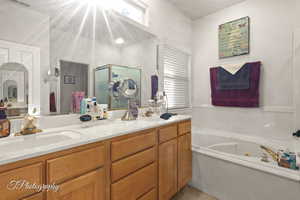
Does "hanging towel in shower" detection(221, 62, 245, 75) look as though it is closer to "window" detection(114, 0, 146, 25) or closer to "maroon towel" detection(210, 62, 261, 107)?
"maroon towel" detection(210, 62, 261, 107)

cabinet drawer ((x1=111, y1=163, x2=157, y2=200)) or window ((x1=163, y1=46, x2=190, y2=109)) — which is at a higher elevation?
window ((x1=163, y1=46, x2=190, y2=109))

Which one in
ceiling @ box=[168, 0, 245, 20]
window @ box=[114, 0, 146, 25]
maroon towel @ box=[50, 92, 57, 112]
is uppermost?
ceiling @ box=[168, 0, 245, 20]

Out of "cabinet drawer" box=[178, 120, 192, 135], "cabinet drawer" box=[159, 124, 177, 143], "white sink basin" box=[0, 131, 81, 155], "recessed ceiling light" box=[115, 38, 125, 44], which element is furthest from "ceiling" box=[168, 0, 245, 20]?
"white sink basin" box=[0, 131, 81, 155]

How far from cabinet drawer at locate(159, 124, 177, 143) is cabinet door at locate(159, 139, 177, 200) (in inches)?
1.9

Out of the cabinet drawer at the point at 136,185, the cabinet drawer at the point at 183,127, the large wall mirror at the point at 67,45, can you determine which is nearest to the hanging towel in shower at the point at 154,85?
the large wall mirror at the point at 67,45

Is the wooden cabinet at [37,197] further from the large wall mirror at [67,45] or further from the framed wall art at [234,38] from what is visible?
the framed wall art at [234,38]

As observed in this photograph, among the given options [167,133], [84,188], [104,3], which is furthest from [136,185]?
[104,3]

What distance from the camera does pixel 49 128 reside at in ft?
3.91

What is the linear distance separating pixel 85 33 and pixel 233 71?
2.25 meters

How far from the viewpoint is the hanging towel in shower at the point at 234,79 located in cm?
229

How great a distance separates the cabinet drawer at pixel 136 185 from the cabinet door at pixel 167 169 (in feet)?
0.39

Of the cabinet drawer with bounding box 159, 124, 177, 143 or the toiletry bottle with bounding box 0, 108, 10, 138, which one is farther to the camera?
the cabinet drawer with bounding box 159, 124, 177, 143

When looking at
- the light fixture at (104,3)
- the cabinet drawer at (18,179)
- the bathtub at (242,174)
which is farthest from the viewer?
the light fixture at (104,3)

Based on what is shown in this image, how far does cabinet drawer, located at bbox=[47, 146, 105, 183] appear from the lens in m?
0.74
